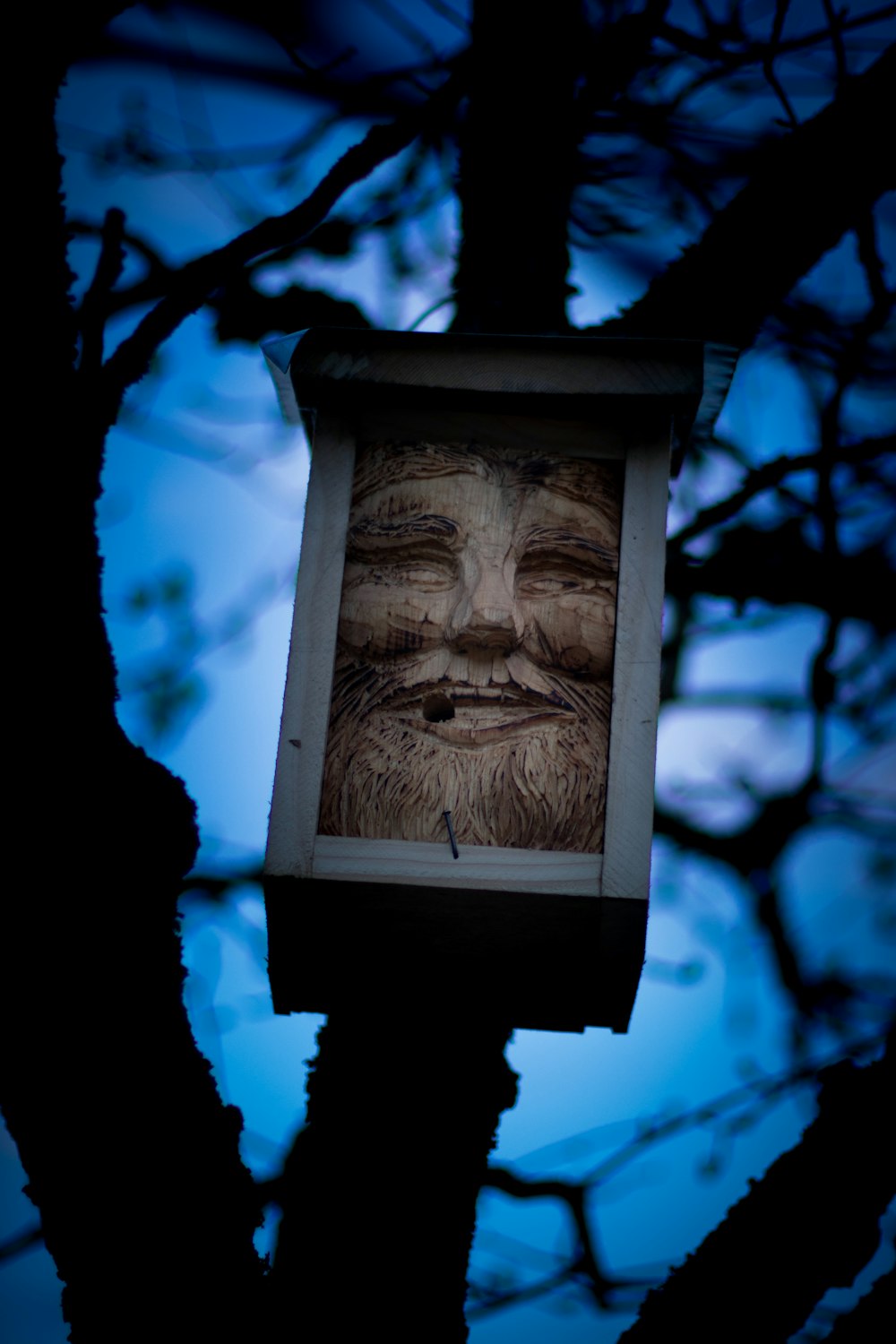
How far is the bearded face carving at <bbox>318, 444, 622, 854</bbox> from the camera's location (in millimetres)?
2027

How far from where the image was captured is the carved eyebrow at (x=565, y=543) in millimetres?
2182

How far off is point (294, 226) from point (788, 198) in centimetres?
103

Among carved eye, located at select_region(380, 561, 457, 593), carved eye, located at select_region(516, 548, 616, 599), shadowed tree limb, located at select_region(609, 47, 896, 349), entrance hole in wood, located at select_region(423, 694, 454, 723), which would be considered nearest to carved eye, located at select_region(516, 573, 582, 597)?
carved eye, located at select_region(516, 548, 616, 599)

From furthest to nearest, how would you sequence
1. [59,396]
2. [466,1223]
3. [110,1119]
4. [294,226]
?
1. [294,226]
2. [59,396]
3. [466,1223]
4. [110,1119]

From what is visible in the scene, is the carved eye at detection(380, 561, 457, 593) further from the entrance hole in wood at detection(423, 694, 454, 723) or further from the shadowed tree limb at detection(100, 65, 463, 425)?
the shadowed tree limb at detection(100, 65, 463, 425)

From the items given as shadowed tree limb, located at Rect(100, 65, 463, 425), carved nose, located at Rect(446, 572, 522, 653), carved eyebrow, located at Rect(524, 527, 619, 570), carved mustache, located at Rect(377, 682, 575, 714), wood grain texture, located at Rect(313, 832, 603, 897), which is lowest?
wood grain texture, located at Rect(313, 832, 603, 897)

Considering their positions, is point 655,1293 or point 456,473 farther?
point 456,473

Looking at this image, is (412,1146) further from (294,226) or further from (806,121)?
(806,121)

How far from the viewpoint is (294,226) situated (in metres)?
2.67

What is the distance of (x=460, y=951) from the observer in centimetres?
205

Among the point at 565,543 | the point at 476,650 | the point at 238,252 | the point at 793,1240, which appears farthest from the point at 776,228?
the point at 793,1240

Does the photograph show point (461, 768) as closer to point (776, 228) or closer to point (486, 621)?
point (486, 621)

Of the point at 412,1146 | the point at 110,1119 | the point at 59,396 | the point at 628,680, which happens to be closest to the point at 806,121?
the point at 628,680

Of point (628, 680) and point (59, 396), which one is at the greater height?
point (59, 396)
